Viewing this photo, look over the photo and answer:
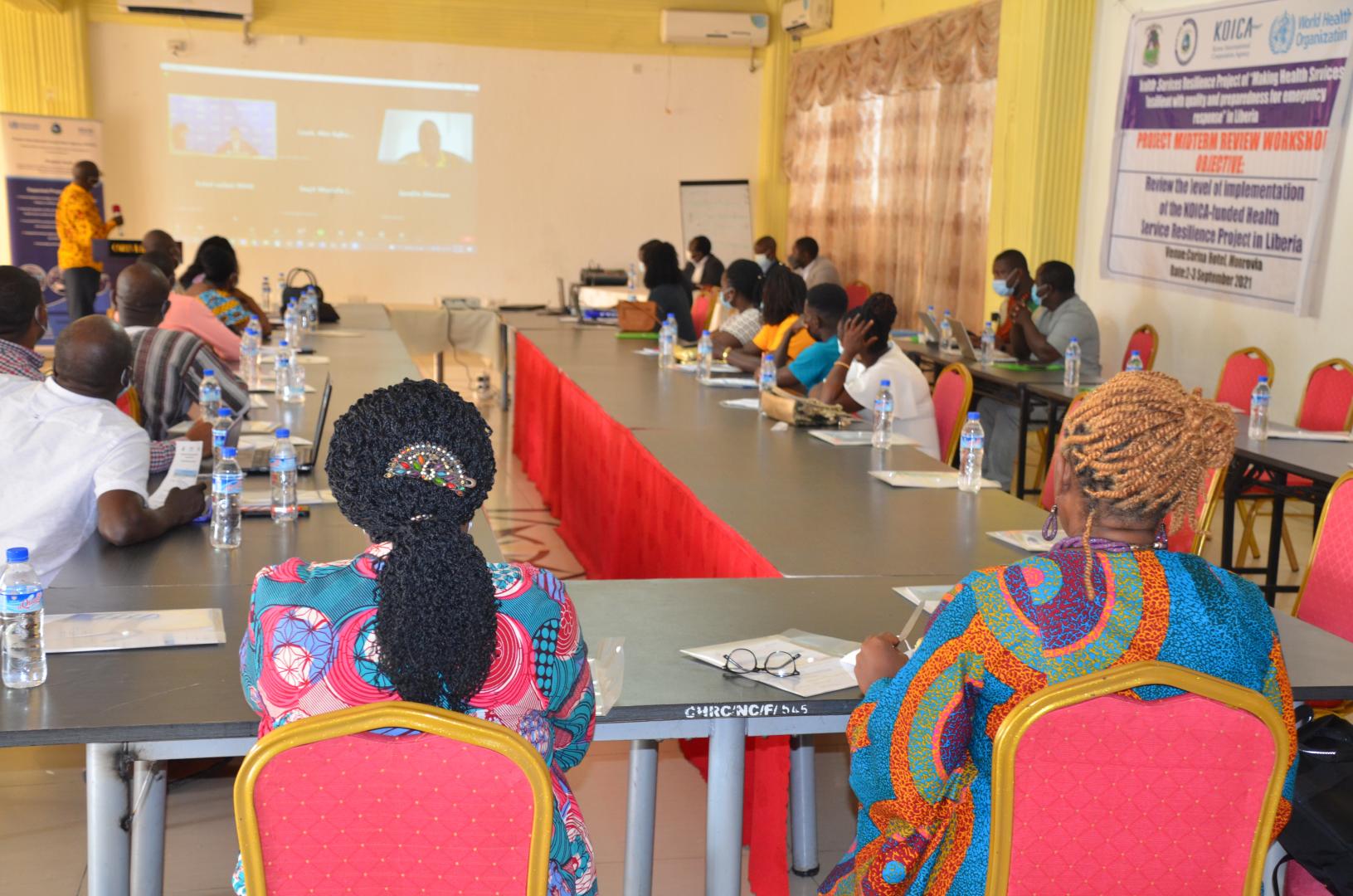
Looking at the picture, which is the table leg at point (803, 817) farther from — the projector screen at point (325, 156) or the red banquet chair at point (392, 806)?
the projector screen at point (325, 156)

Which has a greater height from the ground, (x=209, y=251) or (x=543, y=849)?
(x=209, y=251)

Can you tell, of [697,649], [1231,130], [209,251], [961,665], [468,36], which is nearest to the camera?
[961,665]

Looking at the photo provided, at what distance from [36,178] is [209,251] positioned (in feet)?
17.6

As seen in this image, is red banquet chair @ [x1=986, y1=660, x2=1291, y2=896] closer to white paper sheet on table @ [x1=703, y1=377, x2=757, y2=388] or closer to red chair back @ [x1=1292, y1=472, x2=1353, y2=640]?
red chair back @ [x1=1292, y1=472, x2=1353, y2=640]

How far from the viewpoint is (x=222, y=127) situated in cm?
1114

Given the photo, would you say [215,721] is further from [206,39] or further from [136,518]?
[206,39]

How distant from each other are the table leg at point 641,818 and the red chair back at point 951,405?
2596 mm

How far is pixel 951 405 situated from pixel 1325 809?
296 centimetres

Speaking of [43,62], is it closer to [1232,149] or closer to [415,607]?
[1232,149]

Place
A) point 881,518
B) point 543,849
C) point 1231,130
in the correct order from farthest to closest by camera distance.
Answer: point 1231,130 < point 881,518 < point 543,849

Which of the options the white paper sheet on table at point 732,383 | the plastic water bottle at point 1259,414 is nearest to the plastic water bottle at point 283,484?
the white paper sheet on table at point 732,383

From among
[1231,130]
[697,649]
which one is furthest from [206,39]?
[697,649]

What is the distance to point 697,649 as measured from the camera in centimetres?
212

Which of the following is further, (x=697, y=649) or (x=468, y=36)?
(x=468, y=36)
